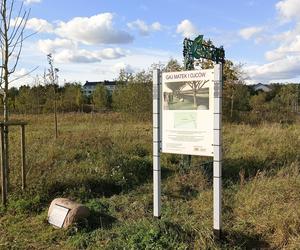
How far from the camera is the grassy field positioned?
196 inches

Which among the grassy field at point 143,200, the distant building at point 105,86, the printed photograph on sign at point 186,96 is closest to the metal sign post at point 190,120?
the printed photograph on sign at point 186,96

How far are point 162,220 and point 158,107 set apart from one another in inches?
63.8

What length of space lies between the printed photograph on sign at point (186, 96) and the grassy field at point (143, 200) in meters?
1.61

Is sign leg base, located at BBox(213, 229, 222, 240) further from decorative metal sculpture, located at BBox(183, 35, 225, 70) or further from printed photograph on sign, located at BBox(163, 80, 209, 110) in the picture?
decorative metal sculpture, located at BBox(183, 35, 225, 70)

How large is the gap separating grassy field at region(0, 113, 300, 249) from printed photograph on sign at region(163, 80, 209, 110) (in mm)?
1605

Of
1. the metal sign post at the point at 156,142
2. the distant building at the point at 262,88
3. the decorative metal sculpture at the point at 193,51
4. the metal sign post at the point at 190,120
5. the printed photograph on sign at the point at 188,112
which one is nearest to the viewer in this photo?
the metal sign post at the point at 190,120

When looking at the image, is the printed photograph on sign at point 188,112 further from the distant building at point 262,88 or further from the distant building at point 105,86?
the distant building at point 262,88

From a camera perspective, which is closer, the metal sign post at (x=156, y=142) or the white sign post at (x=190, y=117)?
the white sign post at (x=190, y=117)

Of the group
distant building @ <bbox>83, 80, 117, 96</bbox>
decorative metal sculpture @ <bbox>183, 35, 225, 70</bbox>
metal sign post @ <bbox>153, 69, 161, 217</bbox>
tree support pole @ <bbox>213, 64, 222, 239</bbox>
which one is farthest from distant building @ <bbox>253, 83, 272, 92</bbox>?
tree support pole @ <bbox>213, 64, 222, 239</bbox>

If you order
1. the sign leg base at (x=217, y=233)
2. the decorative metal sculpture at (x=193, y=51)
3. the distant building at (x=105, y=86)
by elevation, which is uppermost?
the distant building at (x=105, y=86)

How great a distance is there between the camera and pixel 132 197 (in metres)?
7.35

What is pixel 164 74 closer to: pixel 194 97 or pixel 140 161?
pixel 194 97

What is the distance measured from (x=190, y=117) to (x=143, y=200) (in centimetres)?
225

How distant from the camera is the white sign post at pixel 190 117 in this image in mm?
5012
